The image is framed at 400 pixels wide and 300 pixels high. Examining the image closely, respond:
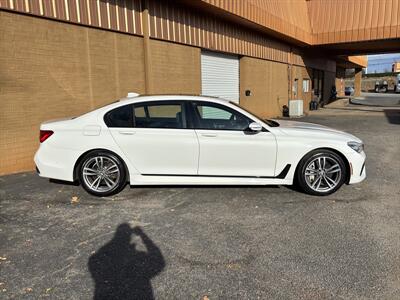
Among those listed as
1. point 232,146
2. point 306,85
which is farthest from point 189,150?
point 306,85

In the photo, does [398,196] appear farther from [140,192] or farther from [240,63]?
[240,63]

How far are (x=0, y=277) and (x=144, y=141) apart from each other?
2662mm

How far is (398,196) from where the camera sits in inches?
218

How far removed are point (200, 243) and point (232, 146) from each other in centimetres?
182

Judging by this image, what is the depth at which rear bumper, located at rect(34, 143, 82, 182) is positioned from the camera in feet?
17.7

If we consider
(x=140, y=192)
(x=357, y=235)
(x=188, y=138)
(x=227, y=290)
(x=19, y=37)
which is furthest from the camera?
(x=19, y=37)

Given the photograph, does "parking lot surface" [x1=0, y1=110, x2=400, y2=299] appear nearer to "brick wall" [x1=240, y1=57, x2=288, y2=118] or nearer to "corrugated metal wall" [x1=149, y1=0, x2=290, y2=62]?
"corrugated metal wall" [x1=149, y1=0, x2=290, y2=62]

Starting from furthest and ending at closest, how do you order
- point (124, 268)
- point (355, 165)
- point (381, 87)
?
point (381, 87)
point (355, 165)
point (124, 268)

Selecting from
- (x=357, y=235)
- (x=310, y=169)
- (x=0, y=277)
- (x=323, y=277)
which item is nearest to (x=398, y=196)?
(x=310, y=169)

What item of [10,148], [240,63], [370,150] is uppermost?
[240,63]

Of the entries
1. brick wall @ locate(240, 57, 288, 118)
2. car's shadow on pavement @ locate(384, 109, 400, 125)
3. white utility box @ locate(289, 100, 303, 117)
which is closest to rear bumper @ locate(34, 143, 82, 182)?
brick wall @ locate(240, 57, 288, 118)

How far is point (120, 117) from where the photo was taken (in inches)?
216

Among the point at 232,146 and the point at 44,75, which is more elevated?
the point at 44,75

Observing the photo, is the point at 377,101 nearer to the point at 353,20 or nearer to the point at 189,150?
the point at 353,20
